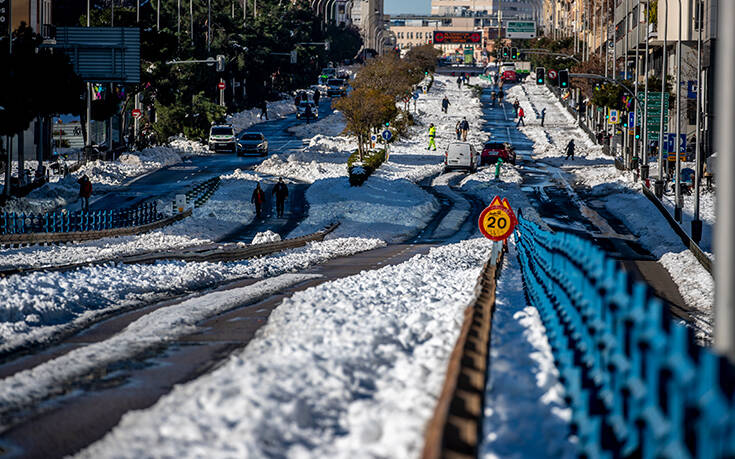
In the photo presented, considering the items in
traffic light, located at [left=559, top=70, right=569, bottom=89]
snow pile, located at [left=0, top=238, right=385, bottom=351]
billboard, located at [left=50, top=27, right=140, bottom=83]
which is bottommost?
snow pile, located at [left=0, top=238, right=385, bottom=351]

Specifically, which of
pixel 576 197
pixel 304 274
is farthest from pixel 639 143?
pixel 304 274

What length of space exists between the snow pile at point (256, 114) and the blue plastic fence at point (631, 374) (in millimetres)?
91213


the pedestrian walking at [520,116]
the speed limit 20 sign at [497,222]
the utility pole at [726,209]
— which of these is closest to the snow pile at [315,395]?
the utility pole at [726,209]

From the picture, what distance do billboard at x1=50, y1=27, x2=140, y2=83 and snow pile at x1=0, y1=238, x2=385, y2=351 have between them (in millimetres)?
31283

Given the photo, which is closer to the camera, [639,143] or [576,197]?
[576,197]

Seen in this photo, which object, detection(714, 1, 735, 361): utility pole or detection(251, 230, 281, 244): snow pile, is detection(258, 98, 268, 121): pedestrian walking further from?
detection(714, 1, 735, 361): utility pole

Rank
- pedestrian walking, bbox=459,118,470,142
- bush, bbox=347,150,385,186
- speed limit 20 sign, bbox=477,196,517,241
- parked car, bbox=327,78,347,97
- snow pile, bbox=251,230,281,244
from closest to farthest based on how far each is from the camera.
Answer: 1. speed limit 20 sign, bbox=477,196,517,241
2. snow pile, bbox=251,230,281,244
3. bush, bbox=347,150,385,186
4. pedestrian walking, bbox=459,118,470,142
5. parked car, bbox=327,78,347,97

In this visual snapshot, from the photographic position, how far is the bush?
52.5m

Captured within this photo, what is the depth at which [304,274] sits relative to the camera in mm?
24562

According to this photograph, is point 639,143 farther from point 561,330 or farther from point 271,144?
point 561,330

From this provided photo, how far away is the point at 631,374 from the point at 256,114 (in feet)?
353

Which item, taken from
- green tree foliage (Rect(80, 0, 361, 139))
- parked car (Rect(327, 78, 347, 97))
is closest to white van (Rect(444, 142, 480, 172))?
A: green tree foliage (Rect(80, 0, 361, 139))

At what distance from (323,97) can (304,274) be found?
119 m

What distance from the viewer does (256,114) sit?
112500 millimetres
